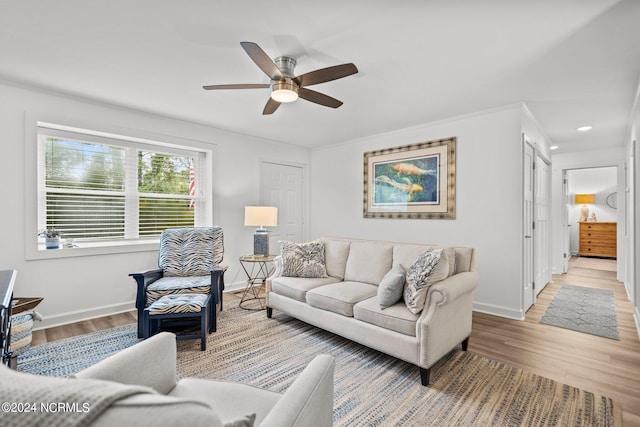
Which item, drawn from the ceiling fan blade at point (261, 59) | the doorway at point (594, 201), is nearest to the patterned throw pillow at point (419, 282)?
the ceiling fan blade at point (261, 59)

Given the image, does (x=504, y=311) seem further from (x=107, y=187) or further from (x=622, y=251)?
A: (x=107, y=187)

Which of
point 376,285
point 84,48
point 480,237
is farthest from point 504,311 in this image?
point 84,48

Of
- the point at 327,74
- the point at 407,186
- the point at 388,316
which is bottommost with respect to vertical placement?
the point at 388,316

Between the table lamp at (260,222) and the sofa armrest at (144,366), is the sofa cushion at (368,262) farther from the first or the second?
the sofa armrest at (144,366)

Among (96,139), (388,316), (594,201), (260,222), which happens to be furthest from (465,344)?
(594,201)

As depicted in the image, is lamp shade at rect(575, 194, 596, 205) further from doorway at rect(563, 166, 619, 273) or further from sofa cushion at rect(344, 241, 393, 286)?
sofa cushion at rect(344, 241, 393, 286)

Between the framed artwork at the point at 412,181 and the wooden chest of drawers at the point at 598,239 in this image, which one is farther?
the wooden chest of drawers at the point at 598,239

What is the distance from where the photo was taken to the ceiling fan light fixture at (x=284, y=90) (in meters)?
2.33

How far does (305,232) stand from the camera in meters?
5.75

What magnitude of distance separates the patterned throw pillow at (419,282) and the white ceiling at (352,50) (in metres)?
1.59

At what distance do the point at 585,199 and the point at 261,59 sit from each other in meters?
9.87

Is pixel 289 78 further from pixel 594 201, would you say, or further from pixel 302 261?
pixel 594 201

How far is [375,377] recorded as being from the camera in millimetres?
2209

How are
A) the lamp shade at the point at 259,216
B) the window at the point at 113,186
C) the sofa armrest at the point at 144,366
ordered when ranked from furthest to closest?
1. the lamp shade at the point at 259,216
2. the window at the point at 113,186
3. the sofa armrest at the point at 144,366
